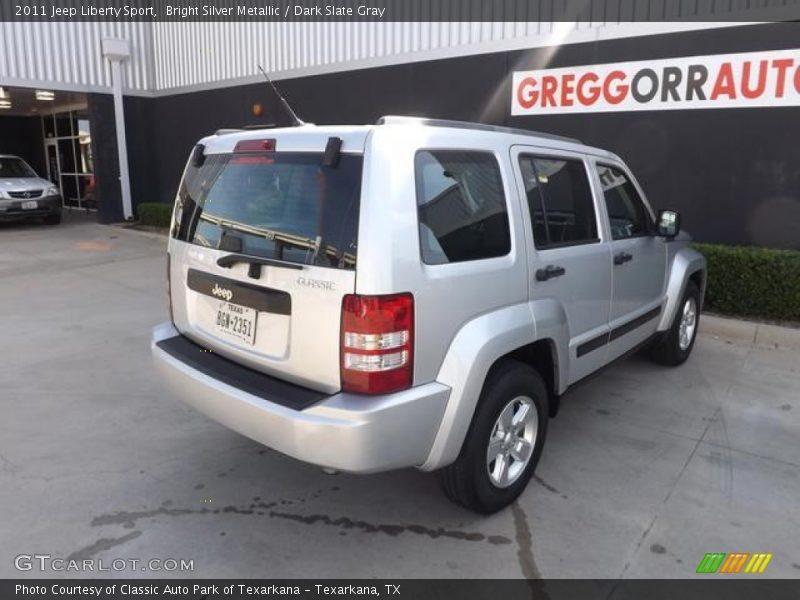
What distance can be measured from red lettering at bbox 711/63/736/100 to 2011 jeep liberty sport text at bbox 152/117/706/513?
186 inches

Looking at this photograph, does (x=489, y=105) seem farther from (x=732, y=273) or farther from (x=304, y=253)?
(x=304, y=253)

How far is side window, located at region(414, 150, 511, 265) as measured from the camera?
2648 mm

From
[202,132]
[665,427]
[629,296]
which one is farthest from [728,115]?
[202,132]

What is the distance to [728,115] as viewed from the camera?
7.21 meters

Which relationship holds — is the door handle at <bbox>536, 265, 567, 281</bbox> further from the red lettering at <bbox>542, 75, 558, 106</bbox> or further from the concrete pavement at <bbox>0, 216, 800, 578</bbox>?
the red lettering at <bbox>542, 75, 558, 106</bbox>

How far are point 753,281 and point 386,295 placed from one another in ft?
18.7

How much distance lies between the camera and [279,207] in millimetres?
2801

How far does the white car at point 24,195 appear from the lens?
14.4 meters

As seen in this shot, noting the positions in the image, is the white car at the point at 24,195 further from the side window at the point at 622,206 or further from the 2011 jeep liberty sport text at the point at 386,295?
the side window at the point at 622,206

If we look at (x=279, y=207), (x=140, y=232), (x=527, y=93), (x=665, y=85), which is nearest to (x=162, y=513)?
(x=279, y=207)

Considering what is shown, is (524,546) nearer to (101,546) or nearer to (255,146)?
(101,546)

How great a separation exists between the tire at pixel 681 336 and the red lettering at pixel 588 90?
12.1 ft

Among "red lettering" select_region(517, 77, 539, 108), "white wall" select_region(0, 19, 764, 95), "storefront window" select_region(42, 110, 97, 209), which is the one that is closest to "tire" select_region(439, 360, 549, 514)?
"white wall" select_region(0, 19, 764, 95)

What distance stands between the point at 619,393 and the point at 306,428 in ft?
10.3
